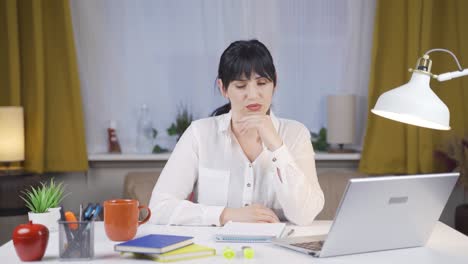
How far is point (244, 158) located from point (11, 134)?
65.7 inches

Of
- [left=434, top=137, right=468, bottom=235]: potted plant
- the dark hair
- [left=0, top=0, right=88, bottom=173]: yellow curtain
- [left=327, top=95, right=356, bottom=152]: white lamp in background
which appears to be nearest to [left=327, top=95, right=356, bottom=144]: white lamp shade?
[left=327, top=95, right=356, bottom=152]: white lamp in background

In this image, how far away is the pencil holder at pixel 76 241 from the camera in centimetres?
151

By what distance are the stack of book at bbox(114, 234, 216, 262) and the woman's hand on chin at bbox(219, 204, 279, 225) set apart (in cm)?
41

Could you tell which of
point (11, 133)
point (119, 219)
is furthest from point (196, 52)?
point (119, 219)

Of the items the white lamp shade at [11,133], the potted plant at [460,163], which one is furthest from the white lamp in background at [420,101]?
the white lamp shade at [11,133]

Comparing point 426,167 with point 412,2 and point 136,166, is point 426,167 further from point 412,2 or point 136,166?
point 136,166

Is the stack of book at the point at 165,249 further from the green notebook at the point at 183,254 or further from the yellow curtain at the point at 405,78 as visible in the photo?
the yellow curtain at the point at 405,78

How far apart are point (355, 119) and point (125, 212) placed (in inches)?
101

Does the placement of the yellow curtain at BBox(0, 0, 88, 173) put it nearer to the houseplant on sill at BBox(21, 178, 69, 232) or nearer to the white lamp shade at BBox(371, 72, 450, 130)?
the houseplant on sill at BBox(21, 178, 69, 232)

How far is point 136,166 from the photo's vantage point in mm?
3957

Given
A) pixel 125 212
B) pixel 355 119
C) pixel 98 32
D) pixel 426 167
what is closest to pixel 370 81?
pixel 355 119

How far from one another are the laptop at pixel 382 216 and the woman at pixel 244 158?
42cm

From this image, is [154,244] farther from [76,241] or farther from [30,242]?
[30,242]

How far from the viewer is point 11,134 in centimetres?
346
